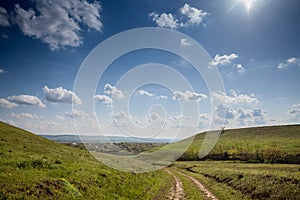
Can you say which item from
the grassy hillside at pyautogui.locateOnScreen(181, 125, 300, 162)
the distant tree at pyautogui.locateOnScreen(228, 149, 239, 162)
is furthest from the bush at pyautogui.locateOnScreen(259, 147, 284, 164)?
the distant tree at pyautogui.locateOnScreen(228, 149, 239, 162)

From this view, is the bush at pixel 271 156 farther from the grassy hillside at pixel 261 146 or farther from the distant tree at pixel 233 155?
the distant tree at pixel 233 155

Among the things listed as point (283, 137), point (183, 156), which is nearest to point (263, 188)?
point (183, 156)

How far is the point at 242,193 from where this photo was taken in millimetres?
25906

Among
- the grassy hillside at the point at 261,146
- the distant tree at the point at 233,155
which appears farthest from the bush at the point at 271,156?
the distant tree at the point at 233,155

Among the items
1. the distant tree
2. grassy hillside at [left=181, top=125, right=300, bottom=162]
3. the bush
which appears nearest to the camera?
the bush

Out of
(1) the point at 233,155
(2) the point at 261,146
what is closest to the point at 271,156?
(1) the point at 233,155

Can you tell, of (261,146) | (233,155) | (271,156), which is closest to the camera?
(271,156)

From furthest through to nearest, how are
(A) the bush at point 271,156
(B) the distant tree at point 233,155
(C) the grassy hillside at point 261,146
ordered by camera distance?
(B) the distant tree at point 233,155
(C) the grassy hillside at point 261,146
(A) the bush at point 271,156

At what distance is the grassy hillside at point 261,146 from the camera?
94.6 metres

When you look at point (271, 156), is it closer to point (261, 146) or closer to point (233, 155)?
point (233, 155)

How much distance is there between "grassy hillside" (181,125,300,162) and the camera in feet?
310

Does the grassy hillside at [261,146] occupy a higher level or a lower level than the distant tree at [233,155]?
higher

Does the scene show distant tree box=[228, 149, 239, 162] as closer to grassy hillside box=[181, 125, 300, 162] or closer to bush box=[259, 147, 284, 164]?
grassy hillside box=[181, 125, 300, 162]

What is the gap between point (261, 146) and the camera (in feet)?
426
